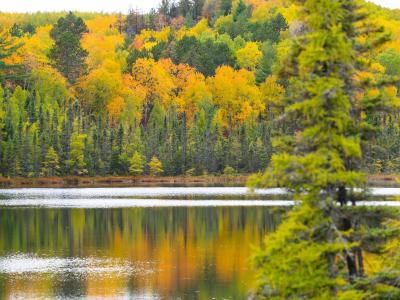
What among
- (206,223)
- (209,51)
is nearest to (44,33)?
(209,51)

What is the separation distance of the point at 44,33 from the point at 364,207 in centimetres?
17151

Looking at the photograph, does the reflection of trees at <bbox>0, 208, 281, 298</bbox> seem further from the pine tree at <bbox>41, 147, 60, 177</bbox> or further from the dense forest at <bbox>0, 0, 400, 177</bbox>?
the dense forest at <bbox>0, 0, 400, 177</bbox>

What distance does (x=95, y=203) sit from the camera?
270 feet

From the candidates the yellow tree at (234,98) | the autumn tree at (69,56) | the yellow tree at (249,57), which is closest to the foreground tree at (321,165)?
the autumn tree at (69,56)

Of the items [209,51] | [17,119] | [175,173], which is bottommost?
[175,173]

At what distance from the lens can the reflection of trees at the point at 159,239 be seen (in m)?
39.8

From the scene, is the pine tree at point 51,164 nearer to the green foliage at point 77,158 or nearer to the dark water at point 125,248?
the green foliage at point 77,158

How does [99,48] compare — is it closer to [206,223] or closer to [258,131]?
[258,131]

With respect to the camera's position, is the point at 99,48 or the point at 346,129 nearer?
the point at 346,129

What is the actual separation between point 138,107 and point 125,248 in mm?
100166

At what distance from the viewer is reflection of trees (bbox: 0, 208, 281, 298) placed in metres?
39.8

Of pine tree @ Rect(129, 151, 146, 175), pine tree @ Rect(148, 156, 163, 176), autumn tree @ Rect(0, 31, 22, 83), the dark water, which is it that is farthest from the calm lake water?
autumn tree @ Rect(0, 31, 22, 83)

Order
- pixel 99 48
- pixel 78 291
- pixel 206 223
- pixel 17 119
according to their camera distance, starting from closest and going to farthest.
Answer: pixel 78 291, pixel 206 223, pixel 17 119, pixel 99 48

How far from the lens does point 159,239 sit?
56438mm
